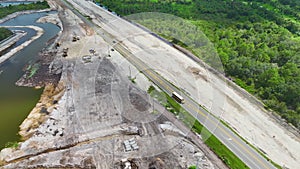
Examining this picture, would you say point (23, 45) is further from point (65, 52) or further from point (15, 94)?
point (15, 94)

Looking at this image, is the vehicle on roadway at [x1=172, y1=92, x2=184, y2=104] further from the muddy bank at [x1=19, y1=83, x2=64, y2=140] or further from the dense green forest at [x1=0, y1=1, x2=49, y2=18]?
the dense green forest at [x1=0, y1=1, x2=49, y2=18]

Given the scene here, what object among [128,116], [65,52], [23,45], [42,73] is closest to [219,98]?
[128,116]

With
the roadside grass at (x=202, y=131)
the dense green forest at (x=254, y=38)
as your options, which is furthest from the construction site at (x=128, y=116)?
the dense green forest at (x=254, y=38)

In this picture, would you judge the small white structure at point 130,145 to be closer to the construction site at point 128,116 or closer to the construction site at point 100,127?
the construction site at point 100,127

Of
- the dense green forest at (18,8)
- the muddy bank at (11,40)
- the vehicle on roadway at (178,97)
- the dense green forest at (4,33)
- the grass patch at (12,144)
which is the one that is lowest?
the grass patch at (12,144)

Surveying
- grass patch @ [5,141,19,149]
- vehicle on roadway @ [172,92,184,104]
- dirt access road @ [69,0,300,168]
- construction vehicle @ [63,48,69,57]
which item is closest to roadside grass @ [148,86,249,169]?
vehicle on roadway @ [172,92,184,104]

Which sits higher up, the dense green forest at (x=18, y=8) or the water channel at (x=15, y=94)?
the dense green forest at (x=18, y=8)
